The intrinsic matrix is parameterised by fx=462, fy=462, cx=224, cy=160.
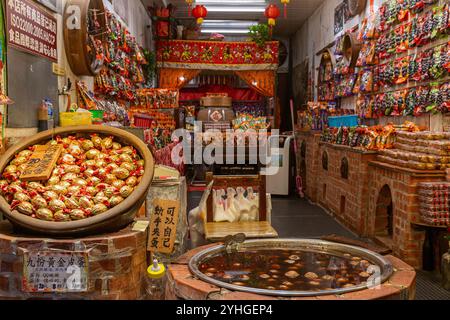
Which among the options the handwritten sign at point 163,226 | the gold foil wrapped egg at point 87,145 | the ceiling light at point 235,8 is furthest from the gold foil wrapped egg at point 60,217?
the ceiling light at point 235,8

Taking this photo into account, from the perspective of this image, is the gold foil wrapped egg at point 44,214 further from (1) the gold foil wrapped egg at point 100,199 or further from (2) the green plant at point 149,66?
(2) the green plant at point 149,66

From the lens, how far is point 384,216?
5738mm

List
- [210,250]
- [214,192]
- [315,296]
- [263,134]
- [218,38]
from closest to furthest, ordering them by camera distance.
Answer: [315,296]
[210,250]
[214,192]
[263,134]
[218,38]

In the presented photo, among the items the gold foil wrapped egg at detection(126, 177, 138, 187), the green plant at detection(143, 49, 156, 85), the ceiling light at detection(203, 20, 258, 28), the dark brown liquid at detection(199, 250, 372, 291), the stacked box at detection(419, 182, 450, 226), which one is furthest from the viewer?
the ceiling light at detection(203, 20, 258, 28)

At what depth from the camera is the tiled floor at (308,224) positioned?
400 centimetres

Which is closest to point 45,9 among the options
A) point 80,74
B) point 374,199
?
point 80,74

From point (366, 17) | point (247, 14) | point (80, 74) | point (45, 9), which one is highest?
point (247, 14)

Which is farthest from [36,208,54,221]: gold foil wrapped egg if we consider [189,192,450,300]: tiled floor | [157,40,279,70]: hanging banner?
[157,40,279,70]: hanging banner

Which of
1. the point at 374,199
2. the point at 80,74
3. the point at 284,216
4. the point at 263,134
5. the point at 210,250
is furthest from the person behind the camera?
the point at 263,134

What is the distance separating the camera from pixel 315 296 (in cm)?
170

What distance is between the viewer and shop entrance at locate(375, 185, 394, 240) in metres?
5.66

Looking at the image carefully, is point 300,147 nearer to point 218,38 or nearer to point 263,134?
point 263,134

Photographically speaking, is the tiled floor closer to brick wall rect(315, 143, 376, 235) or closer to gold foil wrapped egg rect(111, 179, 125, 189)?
brick wall rect(315, 143, 376, 235)

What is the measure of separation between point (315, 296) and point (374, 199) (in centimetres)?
426
